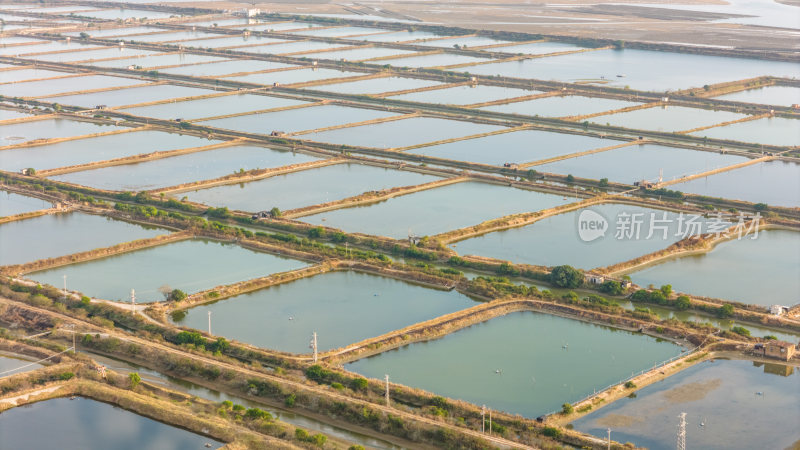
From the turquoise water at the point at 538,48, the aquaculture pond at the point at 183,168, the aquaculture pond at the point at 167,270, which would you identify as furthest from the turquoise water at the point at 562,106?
the aquaculture pond at the point at 167,270

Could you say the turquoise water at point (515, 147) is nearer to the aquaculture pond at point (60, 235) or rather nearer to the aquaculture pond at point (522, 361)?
the aquaculture pond at point (60, 235)

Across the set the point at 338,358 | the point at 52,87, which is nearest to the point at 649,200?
the point at 338,358

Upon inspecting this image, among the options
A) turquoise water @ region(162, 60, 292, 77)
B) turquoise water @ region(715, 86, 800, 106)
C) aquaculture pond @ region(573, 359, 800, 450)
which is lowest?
aquaculture pond @ region(573, 359, 800, 450)

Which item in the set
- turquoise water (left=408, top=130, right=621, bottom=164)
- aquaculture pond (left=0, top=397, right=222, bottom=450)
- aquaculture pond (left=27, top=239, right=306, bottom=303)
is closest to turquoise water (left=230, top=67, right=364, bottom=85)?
turquoise water (left=408, top=130, right=621, bottom=164)

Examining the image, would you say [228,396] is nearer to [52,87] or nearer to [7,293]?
[7,293]

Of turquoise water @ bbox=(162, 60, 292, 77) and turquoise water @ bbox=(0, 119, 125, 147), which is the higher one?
turquoise water @ bbox=(162, 60, 292, 77)

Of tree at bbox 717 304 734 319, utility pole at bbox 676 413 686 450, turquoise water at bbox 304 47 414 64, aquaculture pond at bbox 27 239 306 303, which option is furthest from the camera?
turquoise water at bbox 304 47 414 64

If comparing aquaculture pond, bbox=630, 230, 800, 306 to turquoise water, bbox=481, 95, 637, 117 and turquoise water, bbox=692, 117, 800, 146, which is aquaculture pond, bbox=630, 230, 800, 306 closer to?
turquoise water, bbox=692, 117, 800, 146

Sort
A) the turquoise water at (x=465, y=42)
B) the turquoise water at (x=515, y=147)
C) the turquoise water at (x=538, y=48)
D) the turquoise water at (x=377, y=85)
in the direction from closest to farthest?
the turquoise water at (x=515, y=147), the turquoise water at (x=377, y=85), the turquoise water at (x=538, y=48), the turquoise water at (x=465, y=42)
